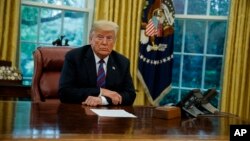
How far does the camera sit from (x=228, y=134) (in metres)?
1.59

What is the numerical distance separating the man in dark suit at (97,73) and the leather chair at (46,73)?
51 centimetres

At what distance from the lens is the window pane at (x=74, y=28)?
422 centimetres

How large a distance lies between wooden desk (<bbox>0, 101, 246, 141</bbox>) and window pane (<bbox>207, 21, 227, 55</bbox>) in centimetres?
245

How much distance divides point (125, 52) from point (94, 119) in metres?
2.31

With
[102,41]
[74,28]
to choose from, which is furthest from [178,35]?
[102,41]

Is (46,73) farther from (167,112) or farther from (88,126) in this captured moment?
(88,126)

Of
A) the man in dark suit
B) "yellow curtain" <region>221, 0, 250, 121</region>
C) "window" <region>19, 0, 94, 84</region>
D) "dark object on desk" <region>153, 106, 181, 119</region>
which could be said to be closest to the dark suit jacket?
the man in dark suit

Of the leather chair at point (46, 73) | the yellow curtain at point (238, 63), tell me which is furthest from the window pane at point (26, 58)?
the yellow curtain at point (238, 63)

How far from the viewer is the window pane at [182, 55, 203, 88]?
4.47 m

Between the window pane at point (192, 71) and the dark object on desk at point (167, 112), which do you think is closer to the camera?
the dark object on desk at point (167, 112)

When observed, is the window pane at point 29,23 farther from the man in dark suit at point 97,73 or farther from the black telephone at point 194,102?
the black telephone at point 194,102

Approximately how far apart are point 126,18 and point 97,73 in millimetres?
1567

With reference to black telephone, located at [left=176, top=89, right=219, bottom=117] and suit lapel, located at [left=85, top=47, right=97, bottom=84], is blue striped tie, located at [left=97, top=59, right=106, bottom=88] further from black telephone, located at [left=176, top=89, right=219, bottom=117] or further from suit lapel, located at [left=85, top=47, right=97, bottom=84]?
black telephone, located at [left=176, top=89, right=219, bottom=117]

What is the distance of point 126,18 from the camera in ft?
13.0
